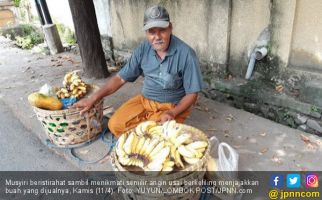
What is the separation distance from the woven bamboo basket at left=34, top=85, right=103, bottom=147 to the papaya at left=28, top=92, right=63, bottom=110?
7cm

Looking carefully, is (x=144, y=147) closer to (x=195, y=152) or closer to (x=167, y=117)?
(x=195, y=152)

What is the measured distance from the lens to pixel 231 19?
4258 mm

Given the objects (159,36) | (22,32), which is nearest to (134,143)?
(159,36)

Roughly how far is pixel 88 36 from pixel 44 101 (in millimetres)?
2410

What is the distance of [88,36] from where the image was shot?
17.6 feet

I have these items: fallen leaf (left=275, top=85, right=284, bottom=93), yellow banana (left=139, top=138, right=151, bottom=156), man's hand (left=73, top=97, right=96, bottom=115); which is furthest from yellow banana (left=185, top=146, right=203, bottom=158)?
fallen leaf (left=275, top=85, right=284, bottom=93)

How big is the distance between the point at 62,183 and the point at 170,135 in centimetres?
A: 158

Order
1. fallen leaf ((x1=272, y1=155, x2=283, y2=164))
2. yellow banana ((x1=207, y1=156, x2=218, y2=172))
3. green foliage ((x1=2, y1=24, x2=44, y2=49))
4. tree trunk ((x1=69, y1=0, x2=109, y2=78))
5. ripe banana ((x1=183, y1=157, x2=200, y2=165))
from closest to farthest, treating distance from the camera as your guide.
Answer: ripe banana ((x1=183, y1=157, x2=200, y2=165)) → yellow banana ((x1=207, y1=156, x2=218, y2=172)) → fallen leaf ((x1=272, y1=155, x2=283, y2=164)) → tree trunk ((x1=69, y1=0, x2=109, y2=78)) → green foliage ((x1=2, y1=24, x2=44, y2=49))

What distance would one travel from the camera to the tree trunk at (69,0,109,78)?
5230 millimetres

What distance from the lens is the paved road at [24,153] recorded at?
3553 millimetres

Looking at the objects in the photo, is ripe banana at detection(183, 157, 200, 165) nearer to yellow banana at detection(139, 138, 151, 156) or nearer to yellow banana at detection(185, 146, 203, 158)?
yellow banana at detection(185, 146, 203, 158)

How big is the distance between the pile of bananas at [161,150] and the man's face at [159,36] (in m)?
0.86

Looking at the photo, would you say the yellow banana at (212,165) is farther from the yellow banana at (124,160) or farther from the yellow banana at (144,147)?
the yellow banana at (124,160)

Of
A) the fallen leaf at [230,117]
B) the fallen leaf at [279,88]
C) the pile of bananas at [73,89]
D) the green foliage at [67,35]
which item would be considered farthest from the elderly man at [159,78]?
the green foliage at [67,35]
